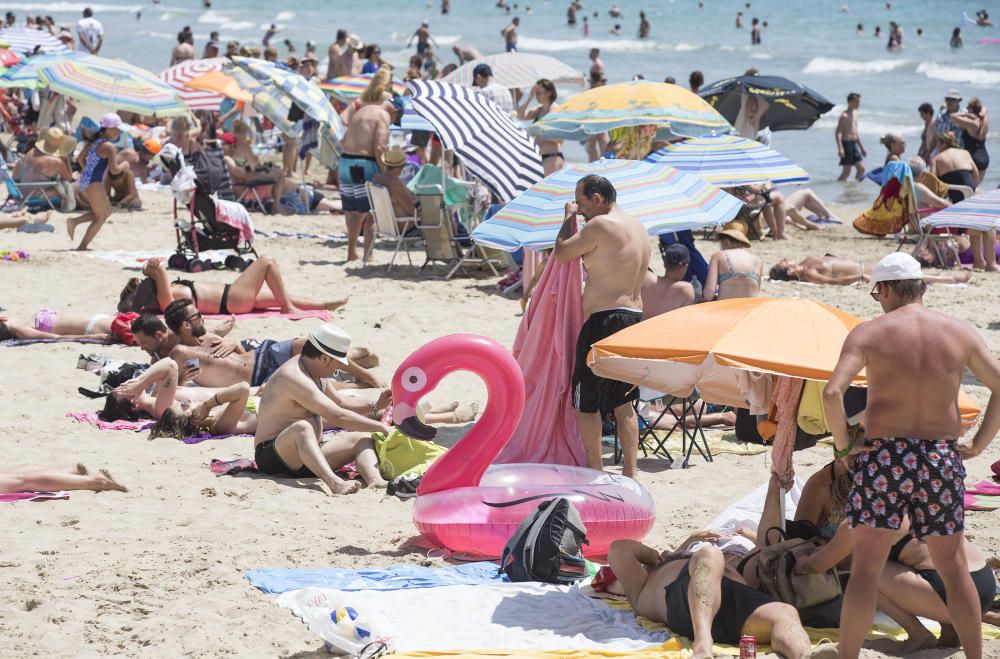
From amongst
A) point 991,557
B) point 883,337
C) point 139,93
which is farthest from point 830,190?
point 883,337

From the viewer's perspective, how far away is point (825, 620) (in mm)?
4602

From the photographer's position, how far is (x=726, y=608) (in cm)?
444

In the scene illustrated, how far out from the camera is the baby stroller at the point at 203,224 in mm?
11578

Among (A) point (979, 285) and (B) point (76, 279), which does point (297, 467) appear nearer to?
(B) point (76, 279)

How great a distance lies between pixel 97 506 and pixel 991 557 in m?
3.86

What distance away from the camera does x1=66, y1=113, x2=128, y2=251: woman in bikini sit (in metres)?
12.4

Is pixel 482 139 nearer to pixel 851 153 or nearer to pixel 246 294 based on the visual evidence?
pixel 246 294

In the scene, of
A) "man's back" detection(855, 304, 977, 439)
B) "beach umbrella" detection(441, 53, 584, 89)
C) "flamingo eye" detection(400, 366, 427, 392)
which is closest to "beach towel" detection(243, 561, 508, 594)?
"flamingo eye" detection(400, 366, 427, 392)

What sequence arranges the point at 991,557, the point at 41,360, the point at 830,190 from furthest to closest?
the point at 830,190 → the point at 41,360 → the point at 991,557

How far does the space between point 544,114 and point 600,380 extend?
26.0 feet

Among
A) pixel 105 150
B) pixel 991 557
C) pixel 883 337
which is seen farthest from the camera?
pixel 105 150

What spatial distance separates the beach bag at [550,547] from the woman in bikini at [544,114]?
6464 mm

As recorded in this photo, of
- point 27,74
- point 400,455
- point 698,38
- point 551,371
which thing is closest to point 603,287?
point 551,371

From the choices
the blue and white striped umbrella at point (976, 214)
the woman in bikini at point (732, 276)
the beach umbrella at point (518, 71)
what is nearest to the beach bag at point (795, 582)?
the woman in bikini at point (732, 276)
